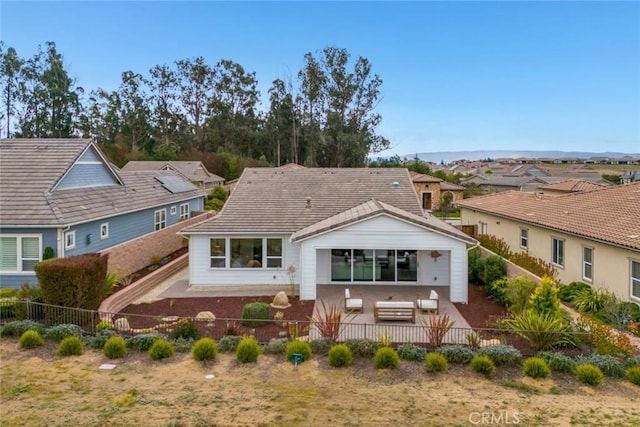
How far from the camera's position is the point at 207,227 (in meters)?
18.3

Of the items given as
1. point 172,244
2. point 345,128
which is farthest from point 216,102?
point 172,244

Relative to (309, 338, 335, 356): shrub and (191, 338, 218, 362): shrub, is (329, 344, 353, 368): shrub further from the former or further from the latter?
(191, 338, 218, 362): shrub

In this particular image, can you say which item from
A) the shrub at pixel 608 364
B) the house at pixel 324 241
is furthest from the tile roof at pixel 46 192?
the shrub at pixel 608 364

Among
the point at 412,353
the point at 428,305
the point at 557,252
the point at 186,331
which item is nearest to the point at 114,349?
the point at 186,331

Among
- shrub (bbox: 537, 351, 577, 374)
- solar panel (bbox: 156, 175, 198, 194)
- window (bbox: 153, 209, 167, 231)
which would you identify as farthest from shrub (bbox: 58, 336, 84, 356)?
solar panel (bbox: 156, 175, 198, 194)

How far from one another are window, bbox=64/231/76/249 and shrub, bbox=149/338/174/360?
854 centimetres

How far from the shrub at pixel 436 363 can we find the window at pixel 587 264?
31.9 feet

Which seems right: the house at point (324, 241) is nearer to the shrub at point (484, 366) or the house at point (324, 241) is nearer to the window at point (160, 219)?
the shrub at point (484, 366)

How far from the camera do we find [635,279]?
542 inches

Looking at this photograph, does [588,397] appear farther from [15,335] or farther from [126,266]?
[126,266]

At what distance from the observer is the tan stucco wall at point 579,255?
14.2m

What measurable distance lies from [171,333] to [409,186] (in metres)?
15.3

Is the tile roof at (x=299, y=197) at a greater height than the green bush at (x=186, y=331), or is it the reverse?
the tile roof at (x=299, y=197)

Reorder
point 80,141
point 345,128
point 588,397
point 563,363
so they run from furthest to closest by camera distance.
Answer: point 345,128 < point 80,141 < point 563,363 < point 588,397
